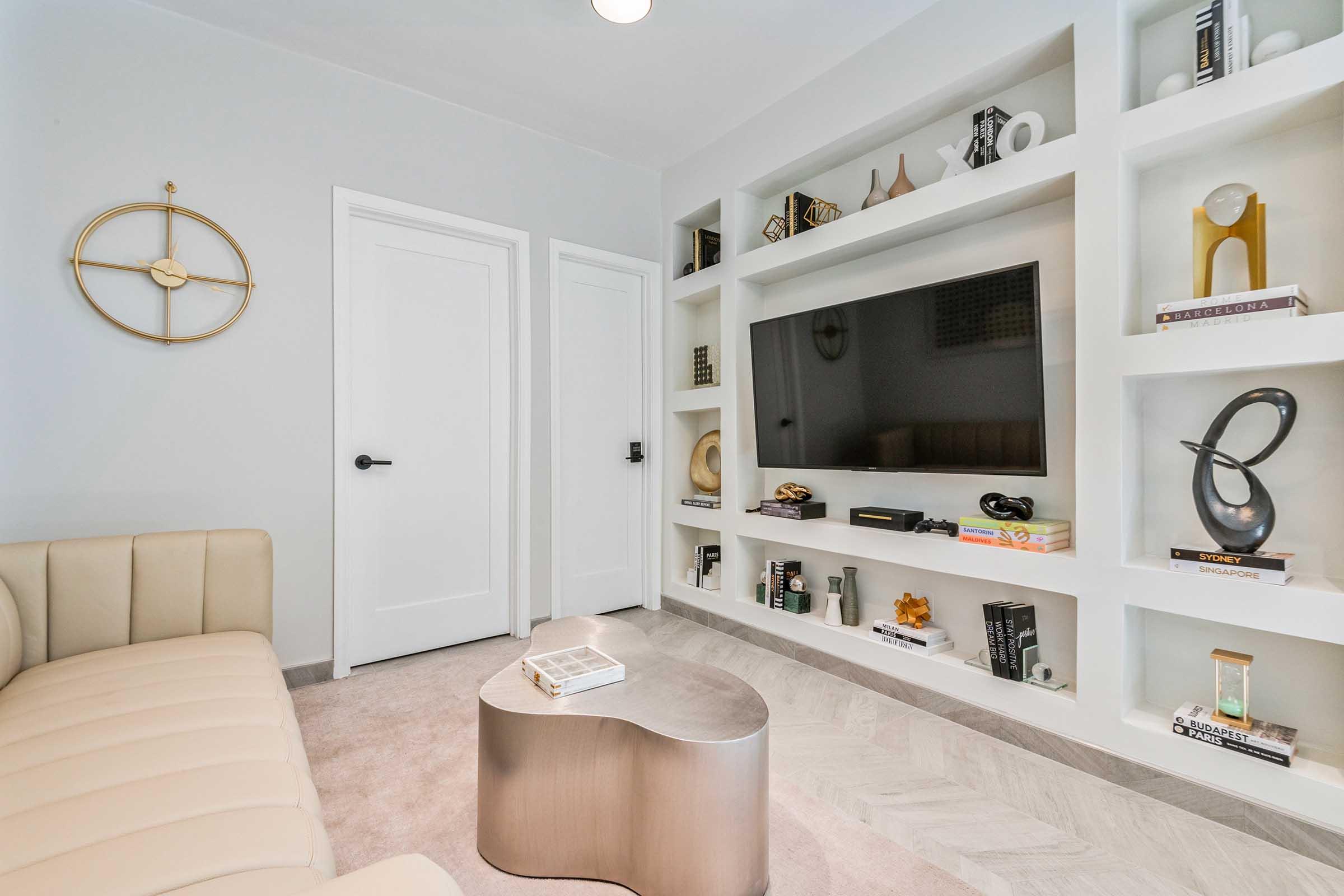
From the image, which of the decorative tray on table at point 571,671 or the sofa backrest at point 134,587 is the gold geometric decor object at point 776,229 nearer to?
the decorative tray on table at point 571,671

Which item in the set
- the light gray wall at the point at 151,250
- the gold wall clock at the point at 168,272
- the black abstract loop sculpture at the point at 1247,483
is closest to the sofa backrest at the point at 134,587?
the light gray wall at the point at 151,250

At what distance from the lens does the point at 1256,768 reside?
5.30ft

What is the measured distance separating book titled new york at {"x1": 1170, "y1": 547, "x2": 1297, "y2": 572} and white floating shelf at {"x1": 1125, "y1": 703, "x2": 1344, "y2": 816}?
19.5 inches

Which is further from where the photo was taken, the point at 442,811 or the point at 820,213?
the point at 820,213

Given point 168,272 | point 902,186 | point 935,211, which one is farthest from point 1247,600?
point 168,272

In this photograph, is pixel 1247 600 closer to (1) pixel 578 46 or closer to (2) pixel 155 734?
(2) pixel 155 734

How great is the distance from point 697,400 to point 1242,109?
2413 millimetres

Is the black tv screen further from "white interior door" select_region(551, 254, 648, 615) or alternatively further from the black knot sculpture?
"white interior door" select_region(551, 254, 648, 615)

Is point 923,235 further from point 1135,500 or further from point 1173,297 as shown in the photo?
point 1135,500

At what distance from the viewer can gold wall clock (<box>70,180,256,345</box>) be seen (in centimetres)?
221

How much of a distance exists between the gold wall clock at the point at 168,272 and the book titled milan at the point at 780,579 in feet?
8.53

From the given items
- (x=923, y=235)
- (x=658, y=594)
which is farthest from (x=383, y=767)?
(x=923, y=235)

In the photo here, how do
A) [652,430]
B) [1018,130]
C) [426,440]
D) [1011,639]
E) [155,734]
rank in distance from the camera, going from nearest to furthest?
[155,734], [1011,639], [1018,130], [426,440], [652,430]

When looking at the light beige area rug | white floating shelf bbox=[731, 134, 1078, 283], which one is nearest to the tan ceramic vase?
white floating shelf bbox=[731, 134, 1078, 283]
